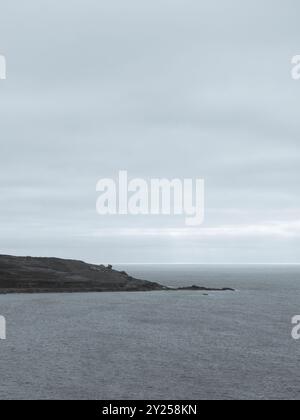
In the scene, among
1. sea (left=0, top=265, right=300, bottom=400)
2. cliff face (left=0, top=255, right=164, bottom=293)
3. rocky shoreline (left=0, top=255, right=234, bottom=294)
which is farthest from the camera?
cliff face (left=0, top=255, right=164, bottom=293)

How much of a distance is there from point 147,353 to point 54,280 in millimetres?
113589

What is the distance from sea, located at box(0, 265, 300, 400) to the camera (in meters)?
52.4

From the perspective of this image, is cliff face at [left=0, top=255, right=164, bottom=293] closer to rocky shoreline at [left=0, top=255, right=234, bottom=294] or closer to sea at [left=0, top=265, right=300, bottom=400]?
rocky shoreline at [left=0, top=255, right=234, bottom=294]

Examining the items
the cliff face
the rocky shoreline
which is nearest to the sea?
the rocky shoreline

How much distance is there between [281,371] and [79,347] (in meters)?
28.9

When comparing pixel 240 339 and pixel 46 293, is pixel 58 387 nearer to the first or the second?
pixel 240 339

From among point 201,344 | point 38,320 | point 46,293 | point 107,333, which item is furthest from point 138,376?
point 46,293

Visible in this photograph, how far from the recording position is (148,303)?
5556 inches

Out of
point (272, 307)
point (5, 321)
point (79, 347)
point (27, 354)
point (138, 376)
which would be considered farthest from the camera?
point (272, 307)

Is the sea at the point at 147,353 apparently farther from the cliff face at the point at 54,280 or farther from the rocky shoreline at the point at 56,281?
the cliff face at the point at 54,280

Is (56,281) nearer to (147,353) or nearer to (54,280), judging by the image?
(54,280)

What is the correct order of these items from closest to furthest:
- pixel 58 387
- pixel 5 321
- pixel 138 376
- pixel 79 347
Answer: pixel 58 387, pixel 138 376, pixel 79 347, pixel 5 321

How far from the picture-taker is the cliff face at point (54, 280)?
171 meters

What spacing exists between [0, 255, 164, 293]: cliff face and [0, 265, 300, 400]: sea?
4225cm
